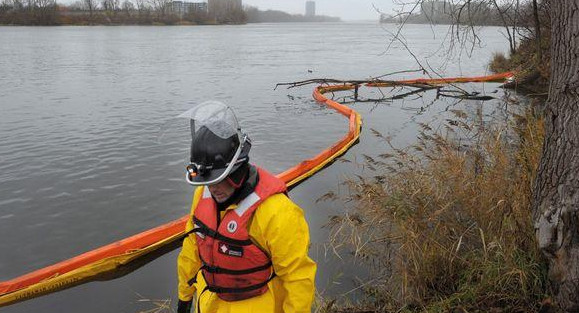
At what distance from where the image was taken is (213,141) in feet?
7.83

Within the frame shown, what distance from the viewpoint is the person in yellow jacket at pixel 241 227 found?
2.38 metres

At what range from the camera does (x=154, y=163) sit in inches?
425

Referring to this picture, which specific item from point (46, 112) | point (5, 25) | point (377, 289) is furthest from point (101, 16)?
point (377, 289)

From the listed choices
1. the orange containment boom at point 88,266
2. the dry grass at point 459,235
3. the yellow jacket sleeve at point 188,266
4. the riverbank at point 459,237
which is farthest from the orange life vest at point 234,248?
the orange containment boom at point 88,266

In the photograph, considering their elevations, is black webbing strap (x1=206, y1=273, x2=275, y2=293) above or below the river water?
above

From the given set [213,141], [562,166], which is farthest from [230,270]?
[562,166]

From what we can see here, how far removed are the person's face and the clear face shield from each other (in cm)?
12

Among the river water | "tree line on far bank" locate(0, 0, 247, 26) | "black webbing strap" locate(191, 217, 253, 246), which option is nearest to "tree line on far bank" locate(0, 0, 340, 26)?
"tree line on far bank" locate(0, 0, 247, 26)

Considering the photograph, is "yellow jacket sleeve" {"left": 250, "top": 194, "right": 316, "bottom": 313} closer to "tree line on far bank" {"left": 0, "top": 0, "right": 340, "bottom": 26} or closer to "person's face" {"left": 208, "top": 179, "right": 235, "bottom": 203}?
"person's face" {"left": 208, "top": 179, "right": 235, "bottom": 203}

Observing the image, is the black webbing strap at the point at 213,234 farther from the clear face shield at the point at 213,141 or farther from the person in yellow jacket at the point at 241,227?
the clear face shield at the point at 213,141

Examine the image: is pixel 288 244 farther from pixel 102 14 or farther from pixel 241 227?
pixel 102 14

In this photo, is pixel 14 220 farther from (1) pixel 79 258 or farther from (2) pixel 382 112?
(2) pixel 382 112

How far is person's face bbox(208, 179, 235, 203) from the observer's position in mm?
2473

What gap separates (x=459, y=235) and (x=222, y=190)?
10.0 feet
